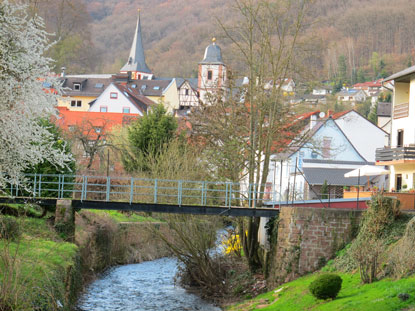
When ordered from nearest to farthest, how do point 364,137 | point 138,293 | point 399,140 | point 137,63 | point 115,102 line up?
point 138,293
point 399,140
point 364,137
point 115,102
point 137,63

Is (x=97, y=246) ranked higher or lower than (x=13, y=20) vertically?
lower

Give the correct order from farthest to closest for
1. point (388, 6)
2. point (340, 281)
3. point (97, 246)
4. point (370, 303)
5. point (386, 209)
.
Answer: point (388, 6) → point (97, 246) → point (386, 209) → point (340, 281) → point (370, 303)

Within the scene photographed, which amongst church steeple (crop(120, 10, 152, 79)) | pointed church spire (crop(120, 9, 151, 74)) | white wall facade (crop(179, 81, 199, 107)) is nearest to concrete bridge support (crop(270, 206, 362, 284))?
white wall facade (crop(179, 81, 199, 107))

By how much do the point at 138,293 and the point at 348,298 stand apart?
12000mm

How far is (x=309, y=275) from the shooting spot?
79.0ft

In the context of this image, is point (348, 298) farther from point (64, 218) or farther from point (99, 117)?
point (99, 117)

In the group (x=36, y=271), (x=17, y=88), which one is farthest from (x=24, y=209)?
(x=17, y=88)

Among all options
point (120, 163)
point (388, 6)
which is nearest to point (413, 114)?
point (120, 163)

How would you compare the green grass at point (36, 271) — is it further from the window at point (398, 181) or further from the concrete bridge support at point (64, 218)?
the window at point (398, 181)

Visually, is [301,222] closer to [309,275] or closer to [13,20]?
[309,275]

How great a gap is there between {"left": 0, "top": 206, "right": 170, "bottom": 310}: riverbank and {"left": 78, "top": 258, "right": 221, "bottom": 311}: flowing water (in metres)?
0.67

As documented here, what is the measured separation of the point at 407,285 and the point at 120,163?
33992 millimetres

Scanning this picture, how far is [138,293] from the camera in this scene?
92.5 ft

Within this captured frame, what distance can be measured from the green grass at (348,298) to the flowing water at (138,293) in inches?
105
